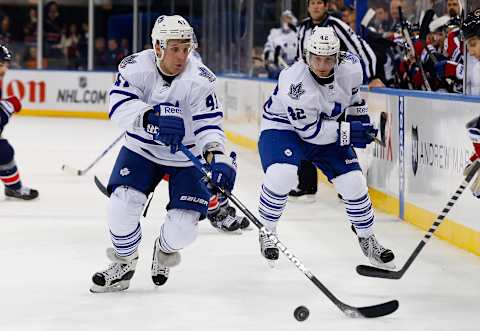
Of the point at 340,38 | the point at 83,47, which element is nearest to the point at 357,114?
the point at 340,38

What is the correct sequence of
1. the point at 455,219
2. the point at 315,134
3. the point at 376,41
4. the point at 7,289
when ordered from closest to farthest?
the point at 7,289 → the point at 315,134 → the point at 455,219 → the point at 376,41

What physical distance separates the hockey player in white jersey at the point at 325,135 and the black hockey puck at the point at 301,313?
3.22 ft

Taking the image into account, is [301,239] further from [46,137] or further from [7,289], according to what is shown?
[46,137]

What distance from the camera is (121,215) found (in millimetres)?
3594

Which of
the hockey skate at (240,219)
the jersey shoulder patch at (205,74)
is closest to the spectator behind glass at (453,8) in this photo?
the hockey skate at (240,219)

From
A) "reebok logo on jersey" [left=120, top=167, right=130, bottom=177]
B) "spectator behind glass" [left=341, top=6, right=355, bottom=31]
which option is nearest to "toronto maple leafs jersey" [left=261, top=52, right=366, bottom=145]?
"reebok logo on jersey" [left=120, top=167, right=130, bottom=177]

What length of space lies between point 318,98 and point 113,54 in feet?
36.4

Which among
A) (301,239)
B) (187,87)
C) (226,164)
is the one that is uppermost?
(187,87)

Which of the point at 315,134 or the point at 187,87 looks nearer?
the point at 187,87

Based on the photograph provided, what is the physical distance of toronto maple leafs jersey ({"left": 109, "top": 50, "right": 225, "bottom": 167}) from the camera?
357cm

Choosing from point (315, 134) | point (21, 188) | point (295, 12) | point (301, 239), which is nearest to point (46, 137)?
point (295, 12)

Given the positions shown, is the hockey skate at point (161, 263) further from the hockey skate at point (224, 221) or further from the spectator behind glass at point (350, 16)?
the spectator behind glass at point (350, 16)

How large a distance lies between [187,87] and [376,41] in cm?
354

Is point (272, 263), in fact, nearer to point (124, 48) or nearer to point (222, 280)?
point (222, 280)
